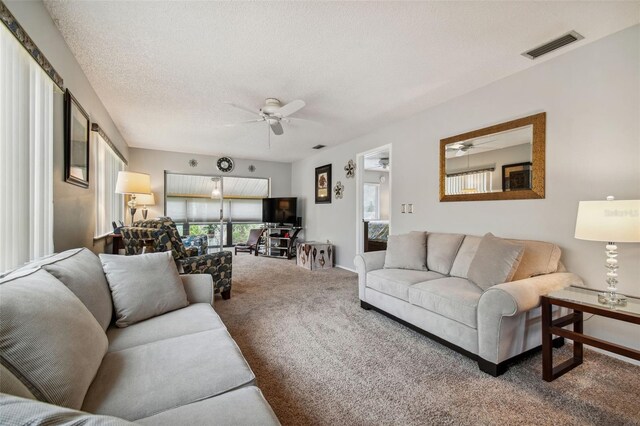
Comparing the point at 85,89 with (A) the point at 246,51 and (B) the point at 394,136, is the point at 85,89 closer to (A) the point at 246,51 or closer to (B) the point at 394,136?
(A) the point at 246,51

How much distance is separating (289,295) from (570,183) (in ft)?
10.6

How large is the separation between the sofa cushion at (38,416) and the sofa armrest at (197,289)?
5.65 feet

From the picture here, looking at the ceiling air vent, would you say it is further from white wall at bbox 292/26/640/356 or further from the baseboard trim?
the baseboard trim

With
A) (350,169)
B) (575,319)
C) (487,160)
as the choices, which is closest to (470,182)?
(487,160)

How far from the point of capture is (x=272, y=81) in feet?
9.36

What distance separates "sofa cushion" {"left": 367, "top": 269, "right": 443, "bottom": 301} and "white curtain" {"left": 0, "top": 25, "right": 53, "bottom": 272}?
2.81 meters

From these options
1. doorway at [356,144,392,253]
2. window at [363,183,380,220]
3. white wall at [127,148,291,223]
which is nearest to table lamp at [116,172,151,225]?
white wall at [127,148,291,223]

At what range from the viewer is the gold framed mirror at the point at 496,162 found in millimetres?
2605

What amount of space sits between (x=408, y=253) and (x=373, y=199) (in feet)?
20.3

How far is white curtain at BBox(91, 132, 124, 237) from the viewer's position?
340 cm

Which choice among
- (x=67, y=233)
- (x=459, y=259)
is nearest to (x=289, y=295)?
(x=459, y=259)

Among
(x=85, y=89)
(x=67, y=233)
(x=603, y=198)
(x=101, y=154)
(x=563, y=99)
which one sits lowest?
(x=67, y=233)

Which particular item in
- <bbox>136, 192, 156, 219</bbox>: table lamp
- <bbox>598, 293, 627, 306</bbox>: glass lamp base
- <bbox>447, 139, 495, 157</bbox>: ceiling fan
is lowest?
<bbox>598, 293, 627, 306</bbox>: glass lamp base

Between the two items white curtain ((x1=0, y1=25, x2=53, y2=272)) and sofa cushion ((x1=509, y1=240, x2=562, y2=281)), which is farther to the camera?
sofa cushion ((x1=509, y1=240, x2=562, y2=281))
